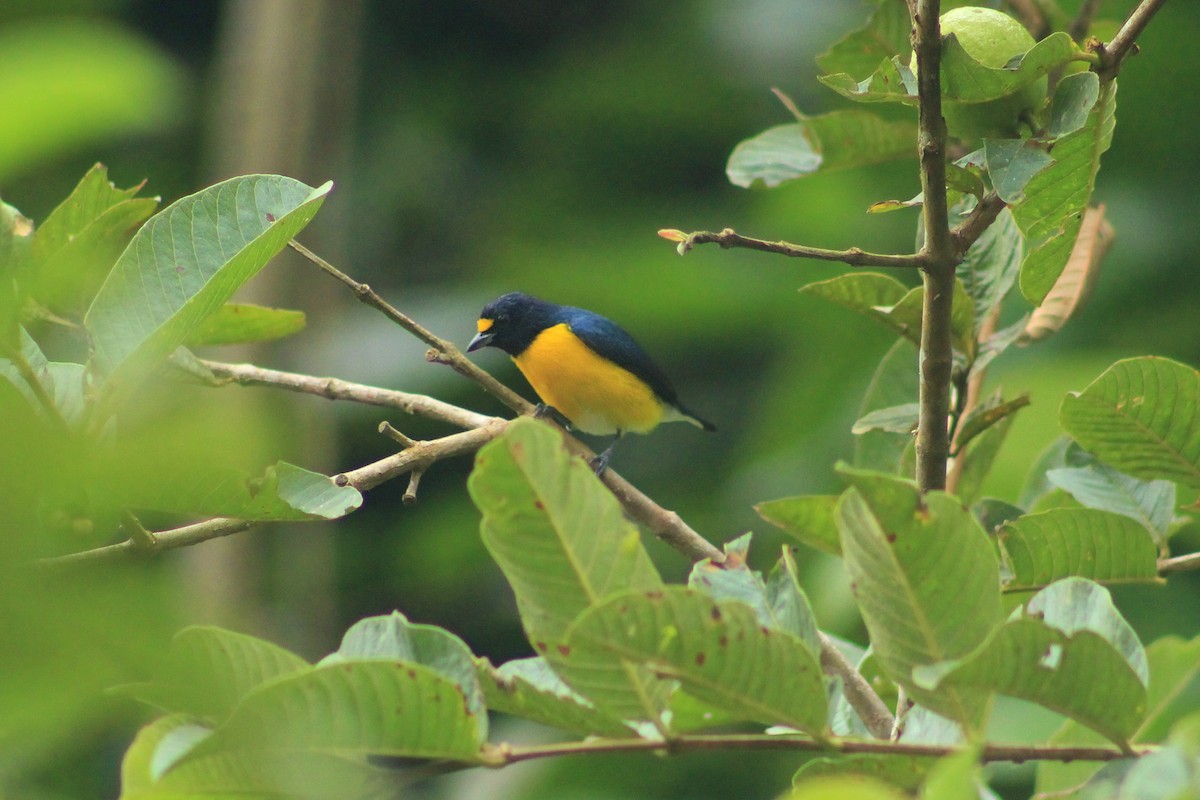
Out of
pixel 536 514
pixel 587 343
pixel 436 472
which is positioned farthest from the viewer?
pixel 436 472

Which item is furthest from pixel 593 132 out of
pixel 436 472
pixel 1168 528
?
pixel 1168 528

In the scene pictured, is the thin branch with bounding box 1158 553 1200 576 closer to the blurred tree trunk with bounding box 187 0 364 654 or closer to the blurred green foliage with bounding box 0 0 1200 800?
the blurred green foliage with bounding box 0 0 1200 800

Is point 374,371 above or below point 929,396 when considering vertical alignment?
below

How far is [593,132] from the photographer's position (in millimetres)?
7508

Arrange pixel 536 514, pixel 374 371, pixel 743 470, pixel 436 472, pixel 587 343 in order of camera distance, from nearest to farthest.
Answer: pixel 536 514 → pixel 587 343 → pixel 743 470 → pixel 374 371 → pixel 436 472

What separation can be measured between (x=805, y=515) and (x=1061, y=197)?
0.60 meters

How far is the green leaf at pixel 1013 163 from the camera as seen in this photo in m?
1.32

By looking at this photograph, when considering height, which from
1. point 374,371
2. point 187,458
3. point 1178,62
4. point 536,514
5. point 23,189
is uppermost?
point 1178,62

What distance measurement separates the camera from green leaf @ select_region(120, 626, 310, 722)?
0.45 m

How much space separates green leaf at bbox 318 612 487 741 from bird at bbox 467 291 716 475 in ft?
9.16

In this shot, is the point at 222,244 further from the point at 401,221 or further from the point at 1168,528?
the point at 401,221

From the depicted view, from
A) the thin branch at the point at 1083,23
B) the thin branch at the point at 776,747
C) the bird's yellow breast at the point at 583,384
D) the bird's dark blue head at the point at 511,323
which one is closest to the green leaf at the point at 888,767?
the thin branch at the point at 776,747

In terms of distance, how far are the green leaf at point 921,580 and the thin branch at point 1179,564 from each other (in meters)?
0.63

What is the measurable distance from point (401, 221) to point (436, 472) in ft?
5.95
